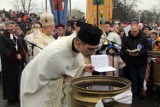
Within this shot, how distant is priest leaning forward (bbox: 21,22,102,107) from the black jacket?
3934 millimetres

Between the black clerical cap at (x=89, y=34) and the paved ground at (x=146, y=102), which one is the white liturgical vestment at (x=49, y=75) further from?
the paved ground at (x=146, y=102)

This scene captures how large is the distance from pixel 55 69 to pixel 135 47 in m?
4.22

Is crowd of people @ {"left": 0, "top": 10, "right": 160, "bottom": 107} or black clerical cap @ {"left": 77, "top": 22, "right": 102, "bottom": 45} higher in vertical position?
black clerical cap @ {"left": 77, "top": 22, "right": 102, "bottom": 45}

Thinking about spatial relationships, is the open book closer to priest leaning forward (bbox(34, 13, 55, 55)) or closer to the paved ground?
priest leaning forward (bbox(34, 13, 55, 55))

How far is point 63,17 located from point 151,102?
344 centimetres

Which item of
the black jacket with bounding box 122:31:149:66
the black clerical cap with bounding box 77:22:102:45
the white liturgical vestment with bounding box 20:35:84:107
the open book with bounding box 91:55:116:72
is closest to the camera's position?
the black clerical cap with bounding box 77:22:102:45

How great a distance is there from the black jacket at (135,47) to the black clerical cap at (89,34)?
159 inches

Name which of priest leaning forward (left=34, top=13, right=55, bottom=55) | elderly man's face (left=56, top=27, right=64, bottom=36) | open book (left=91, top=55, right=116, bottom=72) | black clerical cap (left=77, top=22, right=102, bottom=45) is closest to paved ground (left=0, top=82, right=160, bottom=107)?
priest leaning forward (left=34, top=13, right=55, bottom=55)

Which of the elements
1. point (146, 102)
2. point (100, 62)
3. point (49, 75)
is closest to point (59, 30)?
point (146, 102)

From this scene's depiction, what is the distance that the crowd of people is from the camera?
279 cm

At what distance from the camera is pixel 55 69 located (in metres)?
2.78

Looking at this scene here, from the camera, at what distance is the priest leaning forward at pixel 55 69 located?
108 inches

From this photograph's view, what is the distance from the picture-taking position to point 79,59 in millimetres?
3094

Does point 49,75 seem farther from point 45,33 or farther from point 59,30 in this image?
point 59,30
